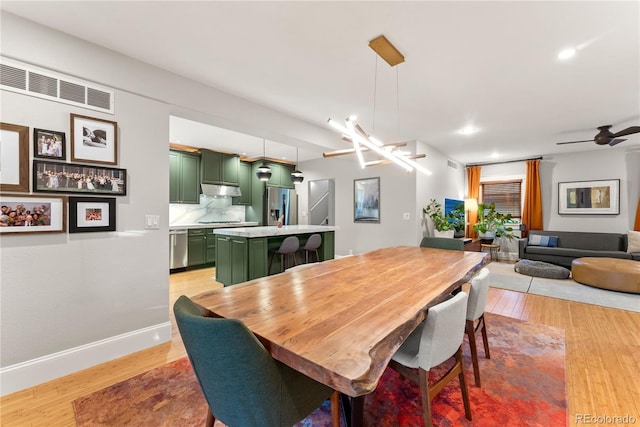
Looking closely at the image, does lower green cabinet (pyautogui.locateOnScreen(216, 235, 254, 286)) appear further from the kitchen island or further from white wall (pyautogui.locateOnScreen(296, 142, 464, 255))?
white wall (pyautogui.locateOnScreen(296, 142, 464, 255))

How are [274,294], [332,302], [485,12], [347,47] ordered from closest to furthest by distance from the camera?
[332,302] < [274,294] < [485,12] < [347,47]

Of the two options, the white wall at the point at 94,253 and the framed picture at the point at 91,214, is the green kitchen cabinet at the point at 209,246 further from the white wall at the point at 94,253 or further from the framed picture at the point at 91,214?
the framed picture at the point at 91,214

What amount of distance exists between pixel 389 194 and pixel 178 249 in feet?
13.7

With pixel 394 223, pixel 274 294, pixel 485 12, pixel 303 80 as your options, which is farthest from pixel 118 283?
pixel 394 223

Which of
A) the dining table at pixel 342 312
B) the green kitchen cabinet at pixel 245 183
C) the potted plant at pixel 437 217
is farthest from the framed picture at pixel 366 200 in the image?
the dining table at pixel 342 312

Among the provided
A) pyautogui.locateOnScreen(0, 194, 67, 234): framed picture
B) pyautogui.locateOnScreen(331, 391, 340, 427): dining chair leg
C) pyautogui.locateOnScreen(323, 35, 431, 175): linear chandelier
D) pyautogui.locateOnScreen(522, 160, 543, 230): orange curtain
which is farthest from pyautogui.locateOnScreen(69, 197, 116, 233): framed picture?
pyautogui.locateOnScreen(522, 160, 543, 230): orange curtain

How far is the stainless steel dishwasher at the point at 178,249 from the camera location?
4.82 meters

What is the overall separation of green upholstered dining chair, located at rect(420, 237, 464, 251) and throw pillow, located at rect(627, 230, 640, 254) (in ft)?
13.7

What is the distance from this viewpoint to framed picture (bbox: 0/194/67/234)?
5.82ft

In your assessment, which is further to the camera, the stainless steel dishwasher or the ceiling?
the stainless steel dishwasher

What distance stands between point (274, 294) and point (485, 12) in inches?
89.3

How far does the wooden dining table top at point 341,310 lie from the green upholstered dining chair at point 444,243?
95 centimetres

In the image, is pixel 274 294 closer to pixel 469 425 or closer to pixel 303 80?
pixel 469 425

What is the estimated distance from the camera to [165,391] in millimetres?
1801
